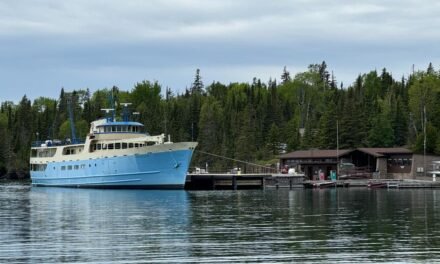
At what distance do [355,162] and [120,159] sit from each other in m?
35.7

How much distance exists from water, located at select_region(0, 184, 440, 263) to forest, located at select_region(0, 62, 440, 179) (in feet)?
161

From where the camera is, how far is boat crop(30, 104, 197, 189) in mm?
92250

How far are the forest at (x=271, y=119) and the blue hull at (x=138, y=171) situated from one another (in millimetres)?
11904

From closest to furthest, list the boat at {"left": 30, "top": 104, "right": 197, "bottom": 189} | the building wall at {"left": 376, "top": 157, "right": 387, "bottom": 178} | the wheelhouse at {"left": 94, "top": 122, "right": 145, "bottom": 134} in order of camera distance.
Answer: the boat at {"left": 30, "top": 104, "right": 197, "bottom": 189} < the wheelhouse at {"left": 94, "top": 122, "right": 145, "bottom": 134} < the building wall at {"left": 376, "top": 157, "right": 387, "bottom": 178}

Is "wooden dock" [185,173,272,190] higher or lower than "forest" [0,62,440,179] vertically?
lower

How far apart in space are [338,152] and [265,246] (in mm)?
76357

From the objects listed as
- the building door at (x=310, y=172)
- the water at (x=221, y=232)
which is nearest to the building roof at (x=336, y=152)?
the building door at (x=310, y=172)

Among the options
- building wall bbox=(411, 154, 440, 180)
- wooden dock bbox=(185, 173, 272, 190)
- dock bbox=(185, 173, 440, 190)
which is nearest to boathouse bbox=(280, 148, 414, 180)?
building wall bbox=(411, 154, 440, 180)

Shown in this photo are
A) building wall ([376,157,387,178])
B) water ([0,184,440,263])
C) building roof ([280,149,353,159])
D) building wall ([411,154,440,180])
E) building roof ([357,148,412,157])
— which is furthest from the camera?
building roof ([280,149,353,159])

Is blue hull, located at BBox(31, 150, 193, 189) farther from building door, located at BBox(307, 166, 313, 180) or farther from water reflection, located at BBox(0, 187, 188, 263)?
building door, located at BBox(307, 166, 313, 180)

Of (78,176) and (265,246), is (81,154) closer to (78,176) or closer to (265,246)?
(78,176)

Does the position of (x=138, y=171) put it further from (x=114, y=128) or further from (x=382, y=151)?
(x=382, y=151)

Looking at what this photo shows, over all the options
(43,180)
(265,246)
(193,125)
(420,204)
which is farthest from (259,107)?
(265,246)

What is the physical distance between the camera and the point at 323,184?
100750 mm
